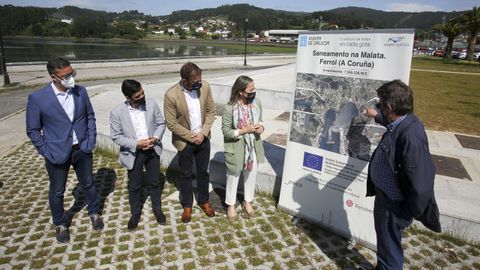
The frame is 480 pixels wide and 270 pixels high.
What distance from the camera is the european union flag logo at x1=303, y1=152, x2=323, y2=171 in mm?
3588

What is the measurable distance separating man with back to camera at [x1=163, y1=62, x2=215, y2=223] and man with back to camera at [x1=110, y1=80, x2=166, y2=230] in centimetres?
20

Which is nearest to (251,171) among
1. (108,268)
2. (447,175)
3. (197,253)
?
(197,253)

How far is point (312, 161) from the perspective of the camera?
12.0 feet

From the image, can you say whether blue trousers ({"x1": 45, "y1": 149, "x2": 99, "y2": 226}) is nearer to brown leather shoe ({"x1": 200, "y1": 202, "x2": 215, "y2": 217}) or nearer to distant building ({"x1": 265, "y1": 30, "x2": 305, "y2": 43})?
brown leather shoe ({"x1": 200, "y1": 202, "x2": 215, "y2": 217})

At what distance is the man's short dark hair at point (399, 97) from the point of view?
2.21 meters

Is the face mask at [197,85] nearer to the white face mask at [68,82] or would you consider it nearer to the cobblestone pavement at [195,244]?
the white face mask at [68,82]

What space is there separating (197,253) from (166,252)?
1.05 ft

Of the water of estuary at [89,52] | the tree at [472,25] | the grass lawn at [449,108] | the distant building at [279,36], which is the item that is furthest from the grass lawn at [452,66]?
the distant building at [279,36]

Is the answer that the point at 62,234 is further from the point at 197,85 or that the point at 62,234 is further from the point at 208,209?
the point at 197,85

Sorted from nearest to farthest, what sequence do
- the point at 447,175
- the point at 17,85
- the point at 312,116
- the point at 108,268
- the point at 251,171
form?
the point at 108,268 < the point at 312,116 < the point at 251,171 < the point at 447,175 < the point at 17,85

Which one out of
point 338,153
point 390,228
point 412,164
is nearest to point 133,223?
point 338,153

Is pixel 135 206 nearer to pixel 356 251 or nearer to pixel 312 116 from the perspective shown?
pixel 312 116

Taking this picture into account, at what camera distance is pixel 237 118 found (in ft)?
11.6

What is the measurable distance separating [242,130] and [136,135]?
1161mm
